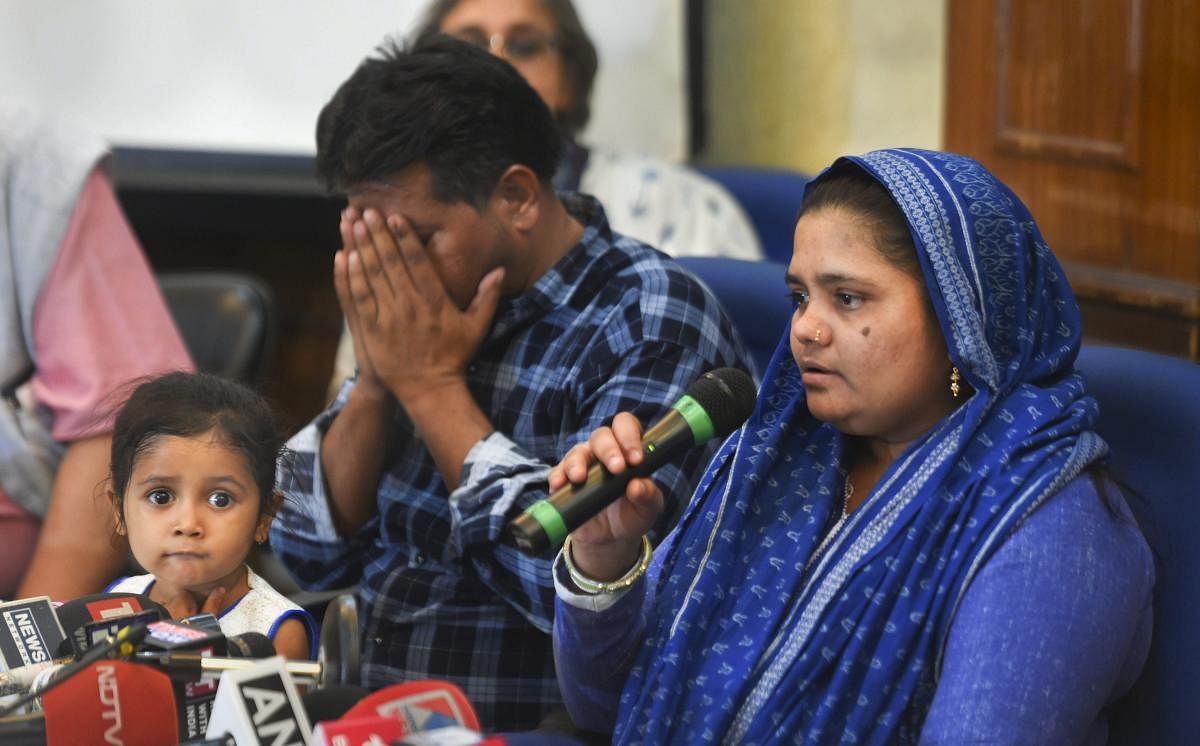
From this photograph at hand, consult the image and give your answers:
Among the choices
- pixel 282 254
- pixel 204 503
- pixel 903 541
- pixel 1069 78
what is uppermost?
pixel 1069 78

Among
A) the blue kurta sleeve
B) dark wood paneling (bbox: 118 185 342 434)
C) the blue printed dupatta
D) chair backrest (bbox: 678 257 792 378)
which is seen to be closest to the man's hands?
chair backrest (bbox: 678 257 792 378)

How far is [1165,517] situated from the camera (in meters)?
1.27

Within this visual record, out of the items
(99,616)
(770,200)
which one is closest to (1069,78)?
(770,200)

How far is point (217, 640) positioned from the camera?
3.22 ft

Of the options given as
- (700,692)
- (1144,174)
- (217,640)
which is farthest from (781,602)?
(1144,174)

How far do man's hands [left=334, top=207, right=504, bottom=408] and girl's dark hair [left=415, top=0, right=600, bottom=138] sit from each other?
3.40 ft

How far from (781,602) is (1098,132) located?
56.1 inches

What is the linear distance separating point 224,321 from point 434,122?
101cm

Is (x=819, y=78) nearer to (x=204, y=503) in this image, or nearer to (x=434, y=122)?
(x=434, y=122)

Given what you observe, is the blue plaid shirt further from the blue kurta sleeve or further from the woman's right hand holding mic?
the blue kurta sleeve

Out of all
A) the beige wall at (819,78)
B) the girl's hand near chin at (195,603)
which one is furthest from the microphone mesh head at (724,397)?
the beige wall at (819,78)

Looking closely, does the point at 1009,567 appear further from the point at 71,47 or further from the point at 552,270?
the point at 71,47

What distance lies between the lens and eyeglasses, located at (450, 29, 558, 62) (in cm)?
261

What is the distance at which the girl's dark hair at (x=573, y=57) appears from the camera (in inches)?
105
